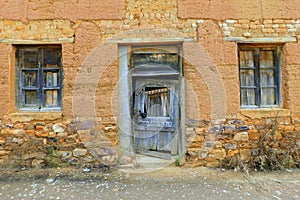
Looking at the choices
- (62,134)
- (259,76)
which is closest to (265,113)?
(259,76)

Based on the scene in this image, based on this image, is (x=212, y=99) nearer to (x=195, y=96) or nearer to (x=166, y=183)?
(x=195, y=96)

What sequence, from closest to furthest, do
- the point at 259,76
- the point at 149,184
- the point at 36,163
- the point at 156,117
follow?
the point at 149,184 < the point at 36,163 < the point at 259,76 < the point at 156,117

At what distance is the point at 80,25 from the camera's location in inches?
148

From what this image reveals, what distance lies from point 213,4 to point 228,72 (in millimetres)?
1359

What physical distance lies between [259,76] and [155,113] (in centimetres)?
230

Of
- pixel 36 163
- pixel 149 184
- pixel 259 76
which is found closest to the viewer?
pixel 149 184

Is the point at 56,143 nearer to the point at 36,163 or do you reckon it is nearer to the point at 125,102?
the point at 36,163

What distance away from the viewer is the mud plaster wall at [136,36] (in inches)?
147

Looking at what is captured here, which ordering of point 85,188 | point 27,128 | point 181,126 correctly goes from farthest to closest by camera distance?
1. point 181,126
2. point 27,128
3. point 85,188

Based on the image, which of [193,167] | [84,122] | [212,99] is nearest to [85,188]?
[84,122]

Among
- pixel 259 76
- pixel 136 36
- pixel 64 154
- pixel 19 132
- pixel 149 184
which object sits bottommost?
pixel 149 184

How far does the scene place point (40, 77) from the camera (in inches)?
155

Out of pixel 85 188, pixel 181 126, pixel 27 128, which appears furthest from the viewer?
pixel 181 126

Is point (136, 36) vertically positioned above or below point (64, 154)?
above
